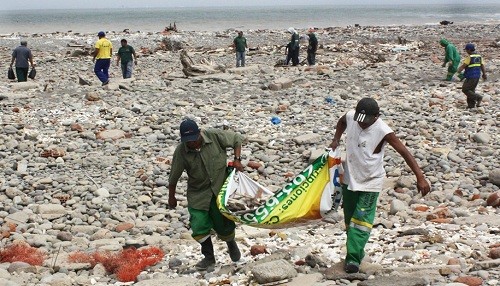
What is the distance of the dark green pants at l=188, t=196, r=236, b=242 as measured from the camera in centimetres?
543

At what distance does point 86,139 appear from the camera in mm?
10953

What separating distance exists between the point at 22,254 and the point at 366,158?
3.75 meters

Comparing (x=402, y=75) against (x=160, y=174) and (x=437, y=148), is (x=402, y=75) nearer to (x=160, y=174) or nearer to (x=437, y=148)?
(x=437, y=148)

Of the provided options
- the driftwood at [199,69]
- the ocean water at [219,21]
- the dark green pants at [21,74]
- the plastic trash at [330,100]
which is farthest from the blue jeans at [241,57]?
the ocean water at [219,21]

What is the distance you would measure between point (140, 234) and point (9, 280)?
6.64 feet

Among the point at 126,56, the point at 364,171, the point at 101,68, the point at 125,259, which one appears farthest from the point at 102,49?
the point at 364,171

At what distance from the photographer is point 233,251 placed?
5695mm

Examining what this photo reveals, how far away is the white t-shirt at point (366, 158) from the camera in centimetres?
498

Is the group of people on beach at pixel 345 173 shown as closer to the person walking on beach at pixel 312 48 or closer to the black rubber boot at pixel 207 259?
the black rubber boot at pixel 207 259

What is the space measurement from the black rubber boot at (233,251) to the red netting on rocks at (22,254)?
6.67 ft

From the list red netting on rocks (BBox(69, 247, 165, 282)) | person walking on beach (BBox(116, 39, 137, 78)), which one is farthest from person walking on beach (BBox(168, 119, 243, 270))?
person walking on beach (BBox(116, 39, 137, 78))

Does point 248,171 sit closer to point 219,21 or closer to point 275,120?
point 275,120

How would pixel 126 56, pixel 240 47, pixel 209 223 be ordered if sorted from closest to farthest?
pixel 209 223, pixel 126 56, pixel 240 47

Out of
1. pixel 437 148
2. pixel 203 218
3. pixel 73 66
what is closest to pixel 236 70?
pixel 73 66
